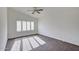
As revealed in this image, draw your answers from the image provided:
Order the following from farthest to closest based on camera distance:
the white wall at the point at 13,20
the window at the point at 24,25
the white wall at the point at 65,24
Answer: the window at the point at 24,25 → the white wall at the point at 13,20 → the white wall at the point at 65,24

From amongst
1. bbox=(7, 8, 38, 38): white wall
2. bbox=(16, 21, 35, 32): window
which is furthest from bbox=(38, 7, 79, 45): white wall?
bbox=(7, 8, 38, 38): white wall

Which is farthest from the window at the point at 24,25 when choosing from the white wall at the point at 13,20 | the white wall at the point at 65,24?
the white wall at the point at 65,24

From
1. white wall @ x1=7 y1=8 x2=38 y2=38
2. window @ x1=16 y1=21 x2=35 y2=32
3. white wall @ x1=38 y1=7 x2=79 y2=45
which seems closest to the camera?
white wall @ x1=38 y1=7 x2=79 y2=45

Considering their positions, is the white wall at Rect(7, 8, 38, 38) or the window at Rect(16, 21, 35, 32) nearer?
the white wall at Rect(7, 8, 38, 38)

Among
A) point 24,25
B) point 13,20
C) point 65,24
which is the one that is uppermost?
point 13,20

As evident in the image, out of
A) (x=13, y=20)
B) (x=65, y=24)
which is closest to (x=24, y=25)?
(x=13, y=20)

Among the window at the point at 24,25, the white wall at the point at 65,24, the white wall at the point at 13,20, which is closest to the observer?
the white wall at the point at 65,24

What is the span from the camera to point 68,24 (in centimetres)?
489

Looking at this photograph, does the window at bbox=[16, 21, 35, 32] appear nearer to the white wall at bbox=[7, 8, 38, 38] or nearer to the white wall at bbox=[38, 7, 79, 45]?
the white wall at bbox=[7, 8, 38, 38]

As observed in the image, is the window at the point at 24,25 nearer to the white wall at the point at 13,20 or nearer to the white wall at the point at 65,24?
the white wall at the point at 13,20

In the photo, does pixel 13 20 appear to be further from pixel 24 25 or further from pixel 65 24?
pixel 65 24

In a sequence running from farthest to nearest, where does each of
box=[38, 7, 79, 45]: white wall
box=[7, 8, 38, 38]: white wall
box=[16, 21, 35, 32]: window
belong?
box=[16, 21, 35, 32]: window, box=[7, 8, 38, 38]: white wall, box=[38, 7, 79, 45]: white wall
